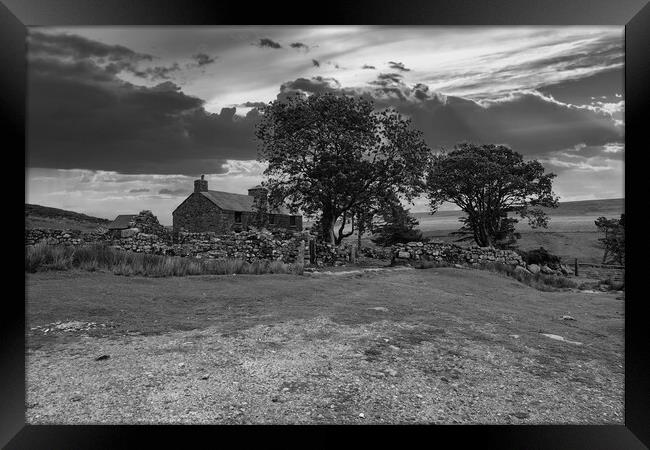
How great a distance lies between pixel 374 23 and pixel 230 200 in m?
24.7

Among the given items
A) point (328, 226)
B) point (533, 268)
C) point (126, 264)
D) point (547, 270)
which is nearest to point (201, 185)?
point (328, 226)

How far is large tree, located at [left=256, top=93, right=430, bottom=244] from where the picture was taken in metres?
15.0

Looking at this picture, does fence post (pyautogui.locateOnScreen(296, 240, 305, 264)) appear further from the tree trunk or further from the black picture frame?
the black picture frame

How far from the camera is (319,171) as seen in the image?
49.2 ft

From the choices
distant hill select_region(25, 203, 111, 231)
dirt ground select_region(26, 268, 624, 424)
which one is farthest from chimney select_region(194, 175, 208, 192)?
dirt ground select_region(26, 268, 624, 424)

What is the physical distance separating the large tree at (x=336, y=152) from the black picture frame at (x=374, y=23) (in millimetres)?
11555

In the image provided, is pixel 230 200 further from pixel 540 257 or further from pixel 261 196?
pixel 540 257

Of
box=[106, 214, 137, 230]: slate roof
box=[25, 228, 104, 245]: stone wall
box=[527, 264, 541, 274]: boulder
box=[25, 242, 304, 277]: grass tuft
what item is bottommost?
box=[527, 264, 541, 274]: boulder

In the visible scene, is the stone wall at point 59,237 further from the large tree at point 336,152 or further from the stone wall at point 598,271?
the stone wall at point 598,271

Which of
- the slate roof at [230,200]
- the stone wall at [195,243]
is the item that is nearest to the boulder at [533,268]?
the stone wall at [195,243]

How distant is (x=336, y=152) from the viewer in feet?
49.5

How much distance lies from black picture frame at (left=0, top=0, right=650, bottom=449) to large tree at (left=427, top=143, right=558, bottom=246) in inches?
593
